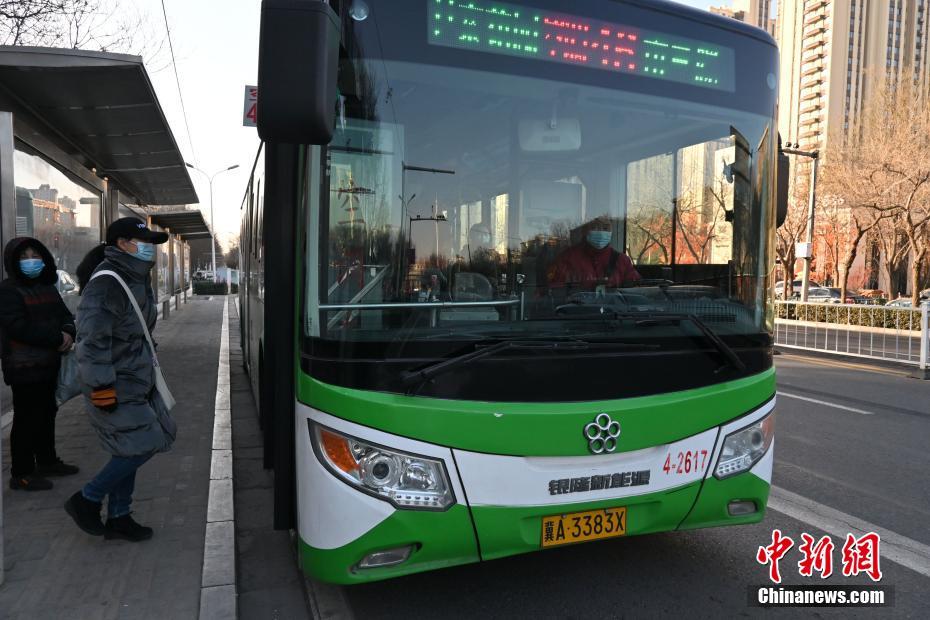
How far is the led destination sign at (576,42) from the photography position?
305cm

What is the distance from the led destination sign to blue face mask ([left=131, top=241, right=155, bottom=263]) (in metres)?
2.06

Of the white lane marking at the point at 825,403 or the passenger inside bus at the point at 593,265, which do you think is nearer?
the passenger inside bus at the point at 593,265

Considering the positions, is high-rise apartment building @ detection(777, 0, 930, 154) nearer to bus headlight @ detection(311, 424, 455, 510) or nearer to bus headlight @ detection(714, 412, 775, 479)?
bus headlight @ detection(714, 412, 775, 479)

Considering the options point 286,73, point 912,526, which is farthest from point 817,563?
point 286,73

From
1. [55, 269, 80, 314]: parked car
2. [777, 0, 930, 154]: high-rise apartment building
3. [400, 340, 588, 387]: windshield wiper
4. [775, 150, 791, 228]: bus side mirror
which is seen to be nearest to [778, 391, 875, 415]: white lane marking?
[775, 150, 791, 228]: bus side mirror

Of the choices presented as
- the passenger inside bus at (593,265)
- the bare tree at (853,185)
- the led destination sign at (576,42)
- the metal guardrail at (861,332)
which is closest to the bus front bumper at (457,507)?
the passenger inside bus at (593,265)

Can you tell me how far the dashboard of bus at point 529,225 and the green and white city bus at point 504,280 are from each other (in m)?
0.01

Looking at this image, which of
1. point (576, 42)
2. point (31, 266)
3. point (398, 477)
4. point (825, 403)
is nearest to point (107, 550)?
point (31, 266)

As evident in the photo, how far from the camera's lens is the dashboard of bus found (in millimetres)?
2912

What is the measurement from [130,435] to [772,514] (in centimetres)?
412

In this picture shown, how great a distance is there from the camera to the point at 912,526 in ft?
14.8

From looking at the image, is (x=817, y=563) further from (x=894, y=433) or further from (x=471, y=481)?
(x=894, y=433)

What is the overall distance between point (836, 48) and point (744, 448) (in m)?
114

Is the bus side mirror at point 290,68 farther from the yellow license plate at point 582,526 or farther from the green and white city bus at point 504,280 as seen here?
the yellow license plate at point 582,526
